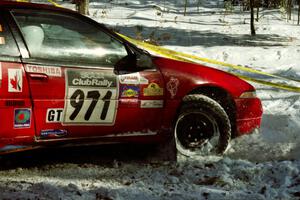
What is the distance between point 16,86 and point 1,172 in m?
0.89

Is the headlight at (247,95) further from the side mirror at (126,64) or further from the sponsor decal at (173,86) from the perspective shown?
the side mirror at (126,64)

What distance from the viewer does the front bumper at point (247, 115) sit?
17.5 feet

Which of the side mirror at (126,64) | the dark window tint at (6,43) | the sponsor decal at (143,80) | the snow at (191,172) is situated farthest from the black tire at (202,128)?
the dark window tint at (6,43)

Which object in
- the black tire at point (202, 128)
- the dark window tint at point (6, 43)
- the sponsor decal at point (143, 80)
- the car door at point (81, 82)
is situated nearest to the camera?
the dark window tint at point (6, 43)

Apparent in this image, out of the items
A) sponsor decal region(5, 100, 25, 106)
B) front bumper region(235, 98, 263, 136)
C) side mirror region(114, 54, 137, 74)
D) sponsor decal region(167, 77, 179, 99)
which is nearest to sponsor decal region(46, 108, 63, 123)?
sponsor decal region(5, 100, 25, 106)

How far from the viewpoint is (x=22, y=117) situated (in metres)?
4.15

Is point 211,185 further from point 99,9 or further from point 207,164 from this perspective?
point 99,9

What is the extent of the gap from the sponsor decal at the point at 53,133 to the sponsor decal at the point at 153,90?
0.86 meters

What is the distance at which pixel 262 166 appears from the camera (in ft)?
14.9

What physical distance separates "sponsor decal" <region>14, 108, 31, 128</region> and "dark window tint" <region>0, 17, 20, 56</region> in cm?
48

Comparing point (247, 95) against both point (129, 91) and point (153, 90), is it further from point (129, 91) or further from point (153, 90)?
point (129, 91)

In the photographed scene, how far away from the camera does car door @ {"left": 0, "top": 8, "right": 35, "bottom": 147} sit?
13.2 feet

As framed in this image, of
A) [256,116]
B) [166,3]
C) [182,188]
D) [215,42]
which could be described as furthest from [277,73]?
[166,3]

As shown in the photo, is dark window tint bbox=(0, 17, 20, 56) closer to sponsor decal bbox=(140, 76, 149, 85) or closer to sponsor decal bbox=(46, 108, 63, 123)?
sponsor decal bbox=(46, 108, 63, 123)
